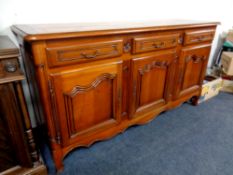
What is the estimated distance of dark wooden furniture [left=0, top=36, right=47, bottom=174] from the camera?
0.82m

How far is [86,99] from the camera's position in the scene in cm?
111

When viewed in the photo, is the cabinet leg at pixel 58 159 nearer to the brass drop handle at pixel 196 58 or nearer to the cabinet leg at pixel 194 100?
the brass drop handle at pixel 196 58

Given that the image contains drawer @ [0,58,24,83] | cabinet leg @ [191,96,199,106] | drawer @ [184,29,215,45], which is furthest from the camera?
cabinet leg @ [191,96,199,106]

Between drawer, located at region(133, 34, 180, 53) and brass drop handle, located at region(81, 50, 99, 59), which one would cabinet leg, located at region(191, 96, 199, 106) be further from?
brass drop handle, located at region(81, 50, 99, 59)

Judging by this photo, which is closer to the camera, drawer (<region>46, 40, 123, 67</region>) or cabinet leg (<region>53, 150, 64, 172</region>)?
drawer (<region>46, 40, 123, 67</region>)

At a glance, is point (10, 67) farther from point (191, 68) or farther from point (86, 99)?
point (191, 68)

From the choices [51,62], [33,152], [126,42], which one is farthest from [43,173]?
[126,42]

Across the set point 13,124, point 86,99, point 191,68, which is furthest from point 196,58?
point 13,124

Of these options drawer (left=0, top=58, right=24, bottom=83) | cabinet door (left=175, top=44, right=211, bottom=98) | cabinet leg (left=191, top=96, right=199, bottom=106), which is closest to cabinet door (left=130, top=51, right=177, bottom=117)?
cabinet door (left=175, top=44, right=211, bottom=98)

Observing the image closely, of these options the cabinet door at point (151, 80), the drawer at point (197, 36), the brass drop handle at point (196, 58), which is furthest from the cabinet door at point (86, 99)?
the brass drop handle at point (196, 58)

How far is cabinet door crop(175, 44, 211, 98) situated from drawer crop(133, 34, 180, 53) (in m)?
0.19

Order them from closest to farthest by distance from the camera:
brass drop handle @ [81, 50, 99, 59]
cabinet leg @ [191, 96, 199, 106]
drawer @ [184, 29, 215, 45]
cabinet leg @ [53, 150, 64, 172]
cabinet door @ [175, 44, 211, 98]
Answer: brass drop handle @ [81, 50, 99, 59]
cabinet leg @ [53, 150, 64, 172]
drawer @ [184, 29, 215, 45]
cabinet door @ [175, 44, 211, 98]
cabinet leg @ [191, 96, 199, 106]

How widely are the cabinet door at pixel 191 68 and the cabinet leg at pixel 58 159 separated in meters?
1.15

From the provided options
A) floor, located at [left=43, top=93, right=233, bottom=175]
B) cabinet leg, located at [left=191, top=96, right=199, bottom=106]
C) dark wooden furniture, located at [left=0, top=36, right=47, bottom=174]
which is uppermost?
dark wooden furniture, located at [left=0, top=36, right=47, bottom=174]
